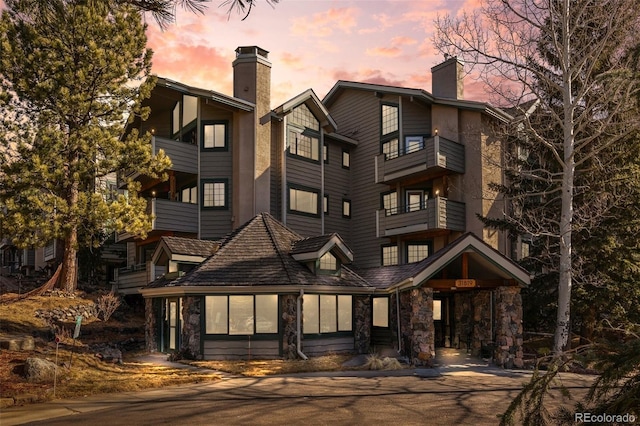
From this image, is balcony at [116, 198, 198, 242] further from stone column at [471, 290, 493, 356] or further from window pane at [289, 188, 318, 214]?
stone column at [471, 290, 493, 356]

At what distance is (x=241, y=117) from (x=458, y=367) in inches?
683

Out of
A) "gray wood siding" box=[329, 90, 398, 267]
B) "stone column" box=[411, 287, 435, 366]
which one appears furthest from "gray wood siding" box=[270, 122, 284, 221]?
"stone column" box=[411, 287, 435, 366]

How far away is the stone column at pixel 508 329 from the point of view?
19.8 m

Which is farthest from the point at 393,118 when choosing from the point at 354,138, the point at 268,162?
the point at 268,162

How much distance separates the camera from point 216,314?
21547 millimetres

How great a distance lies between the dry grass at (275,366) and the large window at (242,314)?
1366 millimetres

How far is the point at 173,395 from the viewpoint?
44.4 feet

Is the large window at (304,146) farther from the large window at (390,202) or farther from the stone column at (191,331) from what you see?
the stone column at (191,331)

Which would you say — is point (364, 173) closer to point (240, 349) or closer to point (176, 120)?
point (176, 120)

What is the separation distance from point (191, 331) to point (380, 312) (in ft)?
27.6

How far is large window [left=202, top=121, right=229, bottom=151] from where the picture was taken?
29.5 meters

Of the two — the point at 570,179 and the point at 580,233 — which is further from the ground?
the point at 570,179

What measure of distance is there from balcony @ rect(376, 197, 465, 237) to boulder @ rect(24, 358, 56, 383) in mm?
18349

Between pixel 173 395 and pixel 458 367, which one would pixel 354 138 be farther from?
pixel 173 395
